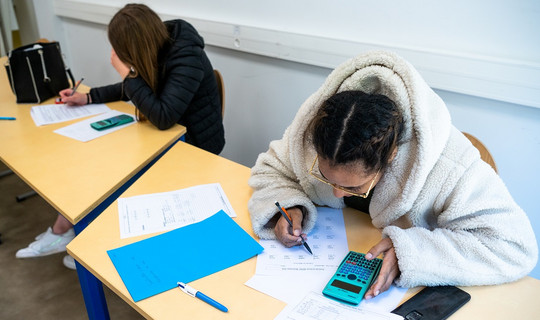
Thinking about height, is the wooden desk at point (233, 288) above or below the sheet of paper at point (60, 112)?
below

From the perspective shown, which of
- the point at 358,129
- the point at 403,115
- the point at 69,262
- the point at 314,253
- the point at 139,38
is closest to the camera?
the point at 358,129

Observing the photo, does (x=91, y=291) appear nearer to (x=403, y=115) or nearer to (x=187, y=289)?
(x=187, y=289)

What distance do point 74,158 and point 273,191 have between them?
31.5 inches

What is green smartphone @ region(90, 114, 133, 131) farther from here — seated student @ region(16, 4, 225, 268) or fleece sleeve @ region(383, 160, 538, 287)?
fleece sleeve @ region(383, 160, 538, 287)

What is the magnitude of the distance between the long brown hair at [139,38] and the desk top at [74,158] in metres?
0.26

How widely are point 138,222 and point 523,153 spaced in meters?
1.47

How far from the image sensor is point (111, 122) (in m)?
1.72

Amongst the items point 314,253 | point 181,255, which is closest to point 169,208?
point 181,255

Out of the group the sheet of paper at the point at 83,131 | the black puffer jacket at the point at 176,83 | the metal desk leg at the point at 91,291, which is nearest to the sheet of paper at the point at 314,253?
the metal desk leg at the point at 91,291

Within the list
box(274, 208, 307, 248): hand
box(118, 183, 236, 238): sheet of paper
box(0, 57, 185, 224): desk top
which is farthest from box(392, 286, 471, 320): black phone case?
box(0, 57, 185, 224): desk top

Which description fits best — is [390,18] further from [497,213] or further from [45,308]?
[45,308]

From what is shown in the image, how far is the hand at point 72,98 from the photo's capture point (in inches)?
75.0

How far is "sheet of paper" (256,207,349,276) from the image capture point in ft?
3.20

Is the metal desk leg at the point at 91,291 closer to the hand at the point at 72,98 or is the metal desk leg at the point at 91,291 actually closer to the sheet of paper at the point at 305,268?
the sheet of paper at the point at 305,268
